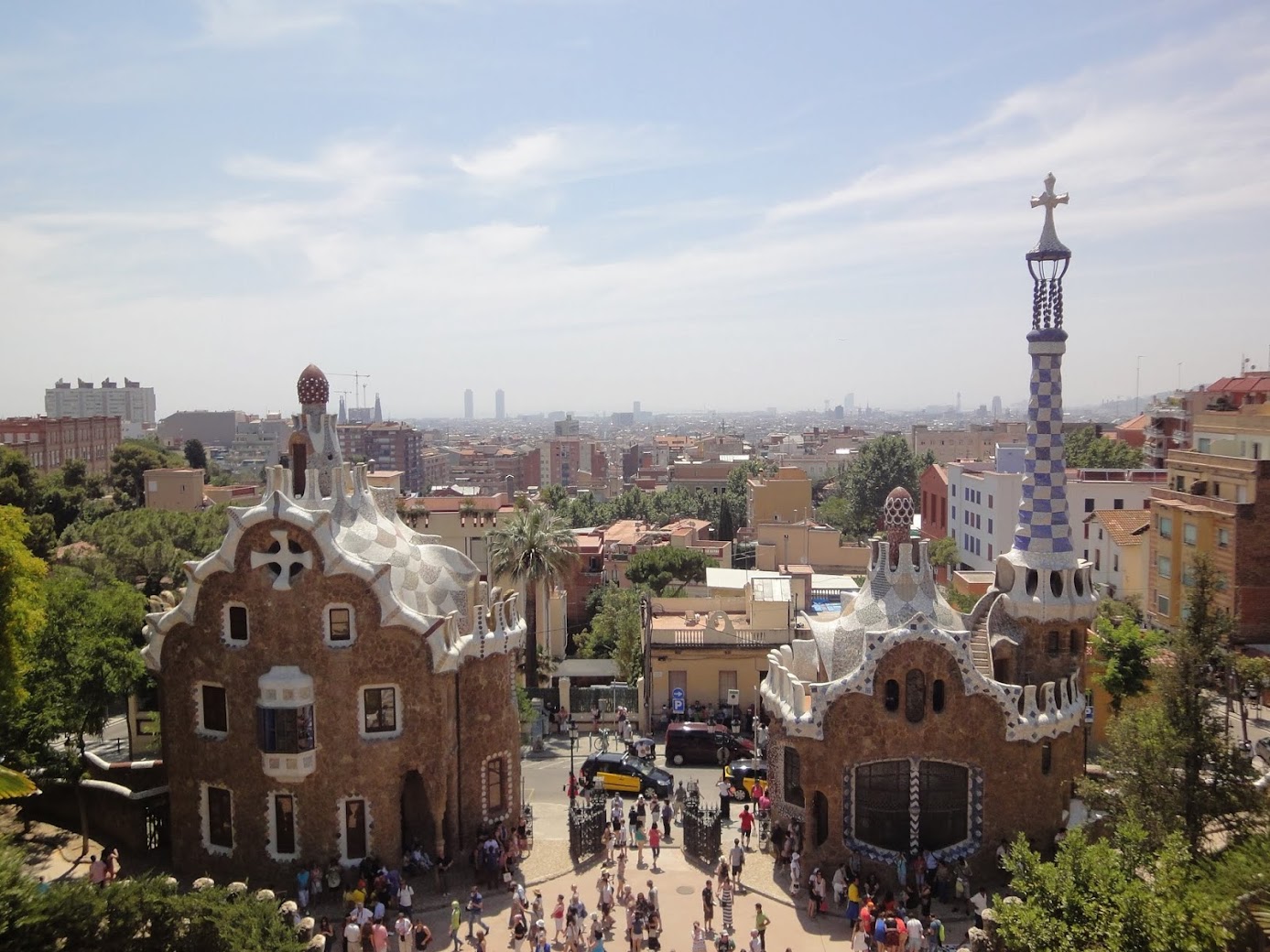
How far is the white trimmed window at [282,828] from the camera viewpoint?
26.8m

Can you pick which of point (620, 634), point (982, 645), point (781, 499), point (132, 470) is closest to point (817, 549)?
point (781, 499)

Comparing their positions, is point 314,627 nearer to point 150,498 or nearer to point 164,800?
point 164,800

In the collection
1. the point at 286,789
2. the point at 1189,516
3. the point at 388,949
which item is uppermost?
the point at 1189,516

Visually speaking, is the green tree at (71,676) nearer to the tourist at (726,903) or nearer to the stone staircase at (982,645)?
the tourist at (726,903)

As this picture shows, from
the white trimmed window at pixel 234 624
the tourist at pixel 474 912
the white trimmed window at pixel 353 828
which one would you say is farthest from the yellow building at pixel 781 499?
the tourist at pixel 474 912

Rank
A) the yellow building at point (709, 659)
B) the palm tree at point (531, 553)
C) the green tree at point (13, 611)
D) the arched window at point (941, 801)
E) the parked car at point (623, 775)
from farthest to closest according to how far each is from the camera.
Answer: the palm tree at point (531, 553) → the yellow building at point (709, 659) → the parked car at point (623, 775) → the green tree at point (13, 611) → the arched window at point (941, 801)

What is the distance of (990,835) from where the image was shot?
26797 millimetres

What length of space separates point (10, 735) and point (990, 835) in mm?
24979

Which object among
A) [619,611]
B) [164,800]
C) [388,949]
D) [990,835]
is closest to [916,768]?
[990,835]

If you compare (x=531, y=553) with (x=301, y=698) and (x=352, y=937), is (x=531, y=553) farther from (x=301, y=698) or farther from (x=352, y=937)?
(x=352, y=937)

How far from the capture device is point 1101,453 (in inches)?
3991

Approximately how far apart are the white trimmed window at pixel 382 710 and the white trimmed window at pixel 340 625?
4.26ft

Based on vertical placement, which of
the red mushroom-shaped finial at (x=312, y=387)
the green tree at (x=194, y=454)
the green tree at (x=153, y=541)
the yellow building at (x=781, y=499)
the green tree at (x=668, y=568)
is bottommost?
the green tree at (x=668, y=568)

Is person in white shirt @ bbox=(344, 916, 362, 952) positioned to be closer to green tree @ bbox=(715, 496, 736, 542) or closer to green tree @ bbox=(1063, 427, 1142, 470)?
green tree @ bbox=(715, 496, 736, 542)
